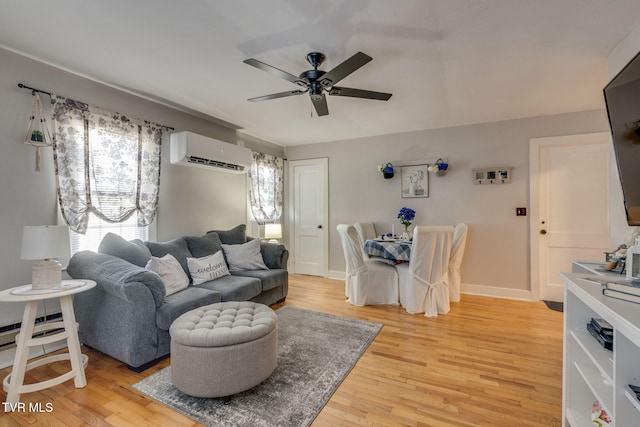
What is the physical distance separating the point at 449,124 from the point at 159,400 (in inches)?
170

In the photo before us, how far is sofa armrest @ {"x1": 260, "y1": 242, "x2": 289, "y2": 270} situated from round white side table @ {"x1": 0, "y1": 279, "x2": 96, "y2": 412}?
1910 millimetres

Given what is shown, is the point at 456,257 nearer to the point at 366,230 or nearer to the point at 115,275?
the point at 366,230

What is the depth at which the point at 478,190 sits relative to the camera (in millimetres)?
3973

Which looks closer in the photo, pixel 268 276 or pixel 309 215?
pixel 268 276

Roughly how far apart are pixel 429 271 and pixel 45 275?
336 centimetres

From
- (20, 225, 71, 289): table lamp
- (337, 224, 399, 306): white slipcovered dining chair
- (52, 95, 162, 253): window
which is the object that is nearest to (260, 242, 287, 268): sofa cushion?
(337, 224, 399, 306): white slipcovered dining chair

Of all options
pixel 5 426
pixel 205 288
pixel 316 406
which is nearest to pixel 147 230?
pixel 205 288

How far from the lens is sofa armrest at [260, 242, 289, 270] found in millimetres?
3695

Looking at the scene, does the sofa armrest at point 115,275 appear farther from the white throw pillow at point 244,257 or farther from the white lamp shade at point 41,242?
the white throw pillow at point 244,257

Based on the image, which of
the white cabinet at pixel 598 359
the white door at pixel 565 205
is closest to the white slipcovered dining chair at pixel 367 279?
the white door at pixel 565 205

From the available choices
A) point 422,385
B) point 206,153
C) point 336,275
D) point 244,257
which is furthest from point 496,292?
point 206,153

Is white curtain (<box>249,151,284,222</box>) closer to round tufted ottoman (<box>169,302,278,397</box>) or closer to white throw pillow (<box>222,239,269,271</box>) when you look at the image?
white throw pillow (<box>222,239,269,271</box>)

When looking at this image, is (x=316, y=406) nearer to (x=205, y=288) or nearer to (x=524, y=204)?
(x=205, y=288)

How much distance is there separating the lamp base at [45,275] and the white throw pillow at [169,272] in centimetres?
62
